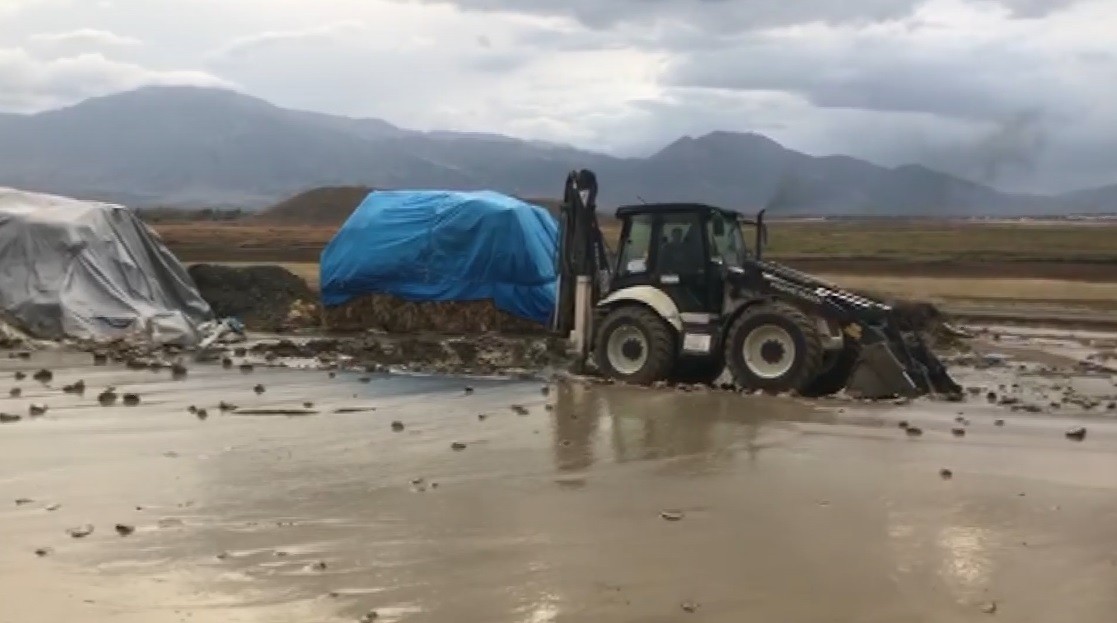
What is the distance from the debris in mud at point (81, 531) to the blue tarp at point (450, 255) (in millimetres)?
15694

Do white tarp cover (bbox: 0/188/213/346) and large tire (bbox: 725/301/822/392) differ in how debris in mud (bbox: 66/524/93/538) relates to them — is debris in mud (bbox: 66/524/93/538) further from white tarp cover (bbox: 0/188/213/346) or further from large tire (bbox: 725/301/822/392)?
white tarp cover (bbox: 0/188/213/346)

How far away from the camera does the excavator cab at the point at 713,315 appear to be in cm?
1428

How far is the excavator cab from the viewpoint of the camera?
14281 millimetres

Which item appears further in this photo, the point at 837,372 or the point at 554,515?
the point at 837,372

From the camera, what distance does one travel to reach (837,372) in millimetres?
14977

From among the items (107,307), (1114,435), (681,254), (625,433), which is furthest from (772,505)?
(107,307)


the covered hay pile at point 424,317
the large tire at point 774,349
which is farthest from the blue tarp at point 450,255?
the large tire at point 774,349

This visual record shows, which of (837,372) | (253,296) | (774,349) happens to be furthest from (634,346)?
(253,296)

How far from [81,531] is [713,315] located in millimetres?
9272

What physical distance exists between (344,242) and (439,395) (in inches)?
423

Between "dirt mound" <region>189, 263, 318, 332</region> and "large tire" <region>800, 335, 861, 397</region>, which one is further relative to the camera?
"dirt mound" <region>189, 263, 318, 332</region>

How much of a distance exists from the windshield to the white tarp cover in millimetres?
9377

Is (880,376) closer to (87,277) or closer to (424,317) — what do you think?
(424,317)

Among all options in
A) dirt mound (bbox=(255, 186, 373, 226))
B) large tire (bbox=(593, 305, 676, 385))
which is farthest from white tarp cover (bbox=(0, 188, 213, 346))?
dirt mound (bbox=(255, 186, 373, 226))
